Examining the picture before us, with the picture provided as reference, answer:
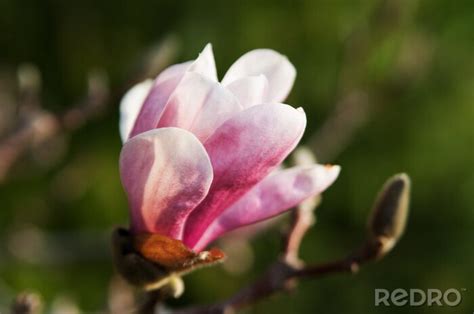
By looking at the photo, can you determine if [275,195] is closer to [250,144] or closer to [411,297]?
[250,144]

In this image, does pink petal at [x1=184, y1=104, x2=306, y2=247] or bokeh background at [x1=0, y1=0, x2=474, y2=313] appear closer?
pink petal at [x1=184, y1=104, x2=306, y2=247]

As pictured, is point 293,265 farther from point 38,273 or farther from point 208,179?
point 38,273

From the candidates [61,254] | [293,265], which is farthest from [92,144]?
[293,265]

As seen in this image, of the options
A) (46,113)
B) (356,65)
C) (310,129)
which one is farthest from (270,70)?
(310,129)

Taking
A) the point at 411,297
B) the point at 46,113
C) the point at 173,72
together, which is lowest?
the point at 411,297

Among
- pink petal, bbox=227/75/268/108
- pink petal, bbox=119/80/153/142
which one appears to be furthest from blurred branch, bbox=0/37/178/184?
pink petal, bbox=227/75/268/108

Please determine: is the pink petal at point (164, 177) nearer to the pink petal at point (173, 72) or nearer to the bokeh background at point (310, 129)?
the pink petal at point (173, 72)

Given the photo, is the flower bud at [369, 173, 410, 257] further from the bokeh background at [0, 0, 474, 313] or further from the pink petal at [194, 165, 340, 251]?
the bokeh background at [0, 0, 474, 313]

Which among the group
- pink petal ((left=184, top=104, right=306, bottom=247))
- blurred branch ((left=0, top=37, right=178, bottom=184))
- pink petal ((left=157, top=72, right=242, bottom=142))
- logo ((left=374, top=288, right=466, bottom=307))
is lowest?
logo ((left=374, top=288, right=466, bottom=307))
